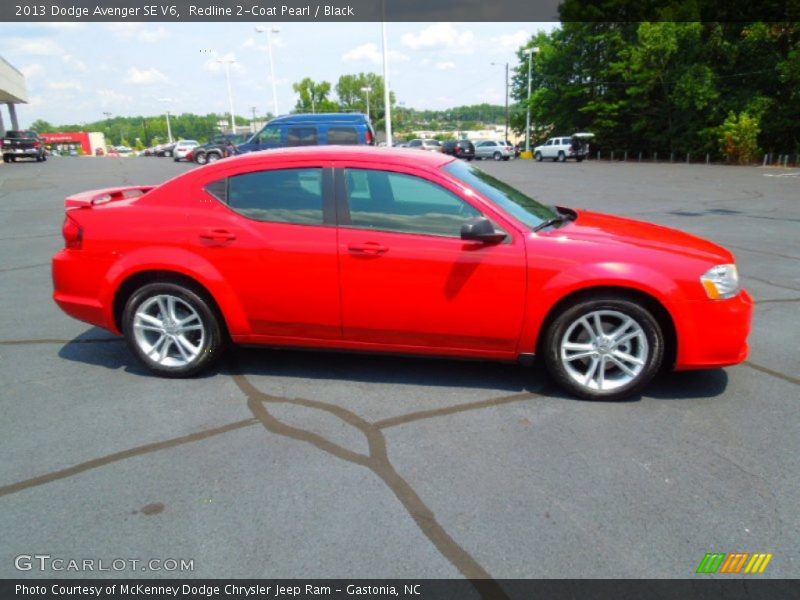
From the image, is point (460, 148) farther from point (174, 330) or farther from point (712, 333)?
point (712, 333)

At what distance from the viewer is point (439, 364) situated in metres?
4.32

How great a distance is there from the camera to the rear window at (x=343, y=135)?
56.7 feet

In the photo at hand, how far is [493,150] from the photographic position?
149ft

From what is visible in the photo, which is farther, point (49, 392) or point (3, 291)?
point (3, 291)

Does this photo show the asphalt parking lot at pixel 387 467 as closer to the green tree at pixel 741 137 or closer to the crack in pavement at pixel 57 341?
the crack in pavement at pixel 57 341

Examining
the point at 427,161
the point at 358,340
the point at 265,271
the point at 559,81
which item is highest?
the point at 559,81

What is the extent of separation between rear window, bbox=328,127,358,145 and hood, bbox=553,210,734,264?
555 inches

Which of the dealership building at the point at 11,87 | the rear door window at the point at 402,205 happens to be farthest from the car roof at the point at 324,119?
the dealership building at the point at 11,87

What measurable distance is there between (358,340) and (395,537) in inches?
64.6

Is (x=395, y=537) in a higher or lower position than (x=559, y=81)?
lower

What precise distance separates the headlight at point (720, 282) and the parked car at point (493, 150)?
43622 mm

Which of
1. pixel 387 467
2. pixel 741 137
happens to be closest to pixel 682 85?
pixel 741 137
